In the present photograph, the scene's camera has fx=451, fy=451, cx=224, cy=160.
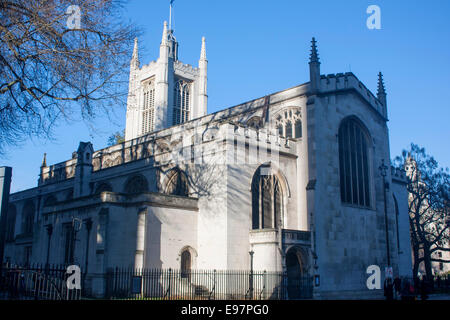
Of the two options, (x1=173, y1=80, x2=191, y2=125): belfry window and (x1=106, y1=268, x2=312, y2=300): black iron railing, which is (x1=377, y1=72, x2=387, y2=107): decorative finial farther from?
(x1=173, y1=80, x2=191, y2=125): belfry window

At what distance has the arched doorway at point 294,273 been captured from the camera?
93.6 feet

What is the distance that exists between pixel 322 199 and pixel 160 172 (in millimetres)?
12143

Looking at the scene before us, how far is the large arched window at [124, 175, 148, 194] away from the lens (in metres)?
36.0

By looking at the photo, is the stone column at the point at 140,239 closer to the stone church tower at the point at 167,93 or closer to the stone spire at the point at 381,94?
the stone spire at the point at 381,94

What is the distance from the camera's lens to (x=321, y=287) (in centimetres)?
2950

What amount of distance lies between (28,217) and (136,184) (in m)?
20.5

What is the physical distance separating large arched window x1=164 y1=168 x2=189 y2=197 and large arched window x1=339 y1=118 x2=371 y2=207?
11695 millimetres

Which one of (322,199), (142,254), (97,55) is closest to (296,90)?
(322,199)

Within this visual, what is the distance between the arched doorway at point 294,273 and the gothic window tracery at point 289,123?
29.8ft

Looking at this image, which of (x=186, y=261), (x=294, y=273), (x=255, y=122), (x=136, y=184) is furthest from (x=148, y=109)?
(x=294, y=273)

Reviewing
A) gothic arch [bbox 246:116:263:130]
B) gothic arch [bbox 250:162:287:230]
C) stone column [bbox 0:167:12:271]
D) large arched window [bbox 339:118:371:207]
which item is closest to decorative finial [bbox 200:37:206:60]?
gothic arch [bbox 246:116:263:130]

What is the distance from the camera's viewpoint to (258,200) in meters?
30.8

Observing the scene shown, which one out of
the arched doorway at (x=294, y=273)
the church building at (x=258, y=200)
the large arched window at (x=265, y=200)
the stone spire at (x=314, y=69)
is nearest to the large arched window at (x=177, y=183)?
the church building at (x=258, y=200)
